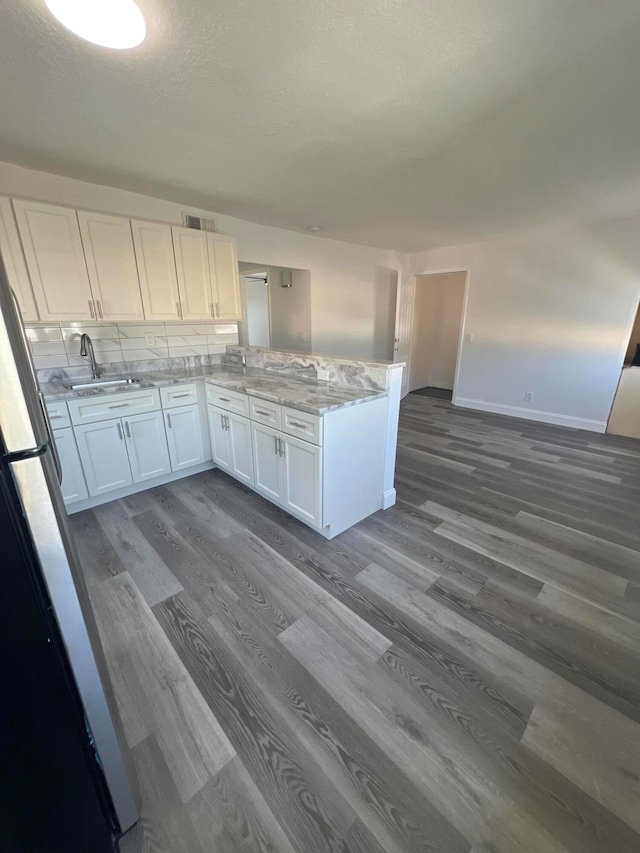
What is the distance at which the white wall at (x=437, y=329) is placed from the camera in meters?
6.49

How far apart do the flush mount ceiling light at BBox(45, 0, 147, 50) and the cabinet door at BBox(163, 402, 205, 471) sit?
7.08ft

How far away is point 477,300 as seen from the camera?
515 cm

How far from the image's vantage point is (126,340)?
314 centimetres

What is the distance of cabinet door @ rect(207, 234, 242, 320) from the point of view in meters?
3.23

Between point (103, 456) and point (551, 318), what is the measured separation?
5.45 meters

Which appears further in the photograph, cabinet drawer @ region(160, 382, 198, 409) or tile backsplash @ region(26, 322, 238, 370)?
cabinet drawer @ region(160, 382, 198, 409)

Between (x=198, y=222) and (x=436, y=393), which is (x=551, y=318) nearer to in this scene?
(x=436, y=393)

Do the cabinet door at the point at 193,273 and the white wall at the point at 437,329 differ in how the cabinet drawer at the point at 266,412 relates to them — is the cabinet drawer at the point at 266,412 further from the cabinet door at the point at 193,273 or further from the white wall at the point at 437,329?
the white wall at the point at 437,329

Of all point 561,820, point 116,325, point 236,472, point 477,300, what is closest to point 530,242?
point 477,300

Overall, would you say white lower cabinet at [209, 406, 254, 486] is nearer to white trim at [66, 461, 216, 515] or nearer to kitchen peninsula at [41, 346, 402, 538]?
kitchen peninsula at [41, 346, 402, 538]

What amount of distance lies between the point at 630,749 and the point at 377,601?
3.38ft

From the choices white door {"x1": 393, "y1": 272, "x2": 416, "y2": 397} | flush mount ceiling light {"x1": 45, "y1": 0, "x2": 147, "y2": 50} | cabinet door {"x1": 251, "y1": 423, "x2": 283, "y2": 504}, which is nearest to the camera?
flush mount ceiling light {"x1": 45, "y1": 0, "x2": 147, "y2": 50}

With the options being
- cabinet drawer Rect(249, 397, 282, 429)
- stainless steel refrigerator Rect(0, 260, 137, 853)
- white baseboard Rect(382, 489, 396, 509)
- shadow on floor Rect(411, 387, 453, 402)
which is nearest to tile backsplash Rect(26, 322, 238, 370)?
cabinet drawer Rect(249, 397, 282, 429)

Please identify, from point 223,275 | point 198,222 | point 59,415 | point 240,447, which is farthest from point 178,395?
point 198,222
